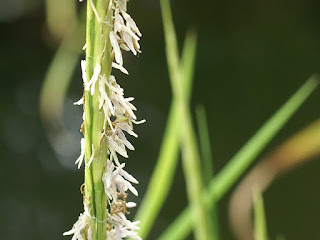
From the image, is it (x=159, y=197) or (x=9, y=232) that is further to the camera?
(x=9, y=232)

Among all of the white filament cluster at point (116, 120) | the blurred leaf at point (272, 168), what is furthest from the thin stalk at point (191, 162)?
the blurred leaf at point (272, 168)

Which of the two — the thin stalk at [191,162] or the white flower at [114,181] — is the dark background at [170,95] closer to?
the thin stalk at [191,162]

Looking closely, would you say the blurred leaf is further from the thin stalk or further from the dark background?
the dark background

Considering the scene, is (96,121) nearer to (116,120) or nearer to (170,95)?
(116,120)

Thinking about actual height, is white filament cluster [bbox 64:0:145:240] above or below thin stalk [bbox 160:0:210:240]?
below

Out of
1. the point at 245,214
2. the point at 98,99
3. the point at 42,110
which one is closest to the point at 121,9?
the point at 98,99

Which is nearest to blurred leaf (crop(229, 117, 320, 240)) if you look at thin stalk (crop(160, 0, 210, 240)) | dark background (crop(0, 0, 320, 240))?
thin stalk (crop(160, 0, 210, 240))

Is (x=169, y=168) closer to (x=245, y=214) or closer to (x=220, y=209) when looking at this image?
(x=245, y=214)
